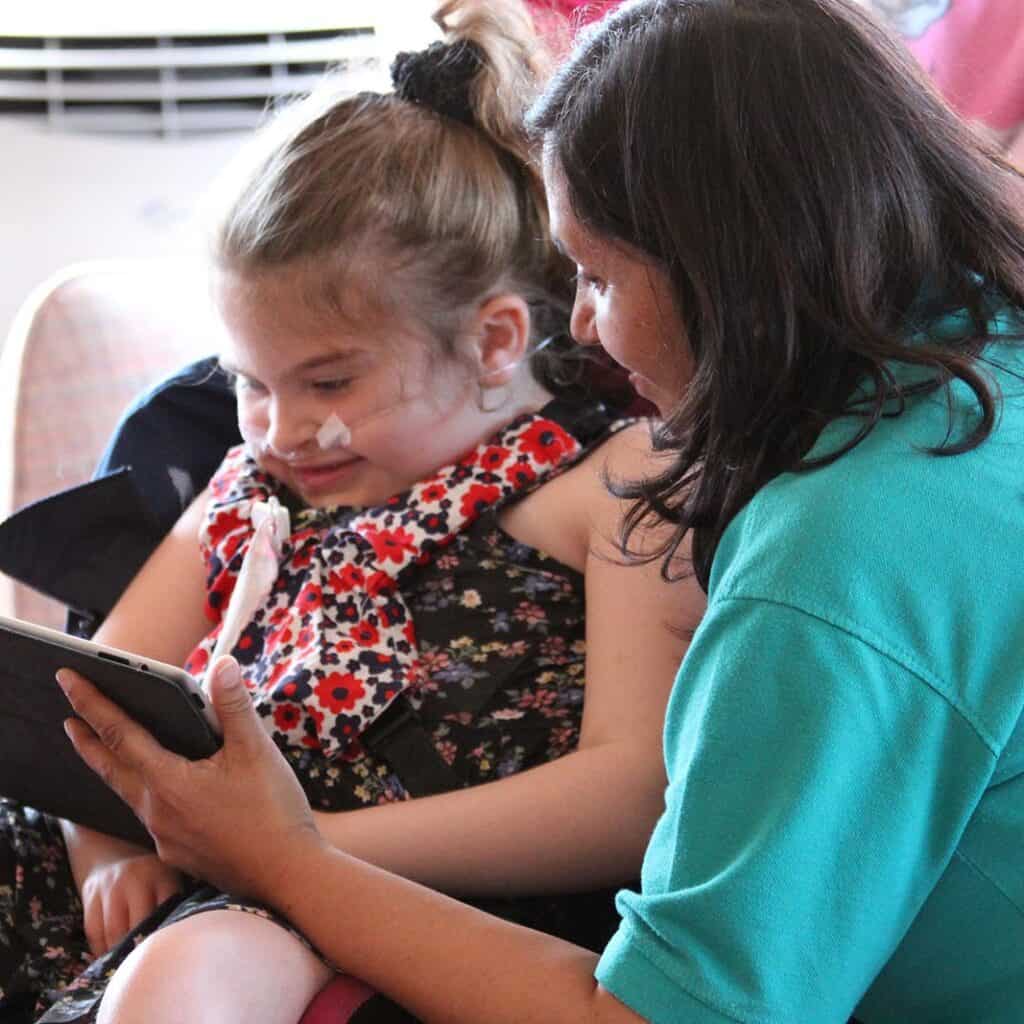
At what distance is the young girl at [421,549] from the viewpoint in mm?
1110

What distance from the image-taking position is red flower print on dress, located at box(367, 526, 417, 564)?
4.06 ft

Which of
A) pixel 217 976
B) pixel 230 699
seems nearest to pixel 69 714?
pixel 230 699

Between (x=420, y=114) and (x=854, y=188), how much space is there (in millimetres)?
558

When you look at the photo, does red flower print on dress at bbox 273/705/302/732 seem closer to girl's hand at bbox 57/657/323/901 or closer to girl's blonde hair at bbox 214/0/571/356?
girl's hand at bbox 57/657/323/901

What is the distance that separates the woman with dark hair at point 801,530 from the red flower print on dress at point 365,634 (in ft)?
0.84

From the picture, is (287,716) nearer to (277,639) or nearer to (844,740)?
(277,639)

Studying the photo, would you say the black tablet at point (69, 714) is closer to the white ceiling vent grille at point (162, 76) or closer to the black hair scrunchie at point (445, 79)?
the black hair scrunchie at point (445, 79)

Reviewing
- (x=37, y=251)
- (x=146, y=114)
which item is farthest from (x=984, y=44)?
(x=37, y=251)

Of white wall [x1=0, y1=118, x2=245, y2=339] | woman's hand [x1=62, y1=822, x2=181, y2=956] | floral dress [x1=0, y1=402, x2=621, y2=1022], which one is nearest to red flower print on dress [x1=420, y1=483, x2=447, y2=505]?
floral dress [x1=0, y1=402, x2=621, y2=1022]

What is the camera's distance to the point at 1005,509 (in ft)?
2.50

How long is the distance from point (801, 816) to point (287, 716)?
0.56 meters

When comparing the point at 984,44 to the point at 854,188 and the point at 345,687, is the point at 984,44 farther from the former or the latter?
the point at 345,687

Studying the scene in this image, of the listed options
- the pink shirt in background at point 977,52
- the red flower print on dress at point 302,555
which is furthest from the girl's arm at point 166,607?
the pink shirt in background at point 977,52

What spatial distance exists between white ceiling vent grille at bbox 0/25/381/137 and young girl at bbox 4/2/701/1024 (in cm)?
80
